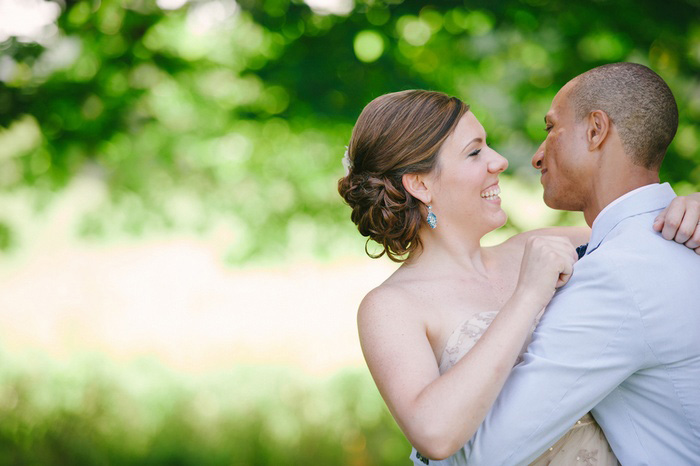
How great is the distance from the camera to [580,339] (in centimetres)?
185

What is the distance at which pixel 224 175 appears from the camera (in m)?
4.90

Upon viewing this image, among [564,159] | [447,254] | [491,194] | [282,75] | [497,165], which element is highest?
[564,159]

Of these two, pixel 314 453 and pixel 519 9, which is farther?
pixel 314 453

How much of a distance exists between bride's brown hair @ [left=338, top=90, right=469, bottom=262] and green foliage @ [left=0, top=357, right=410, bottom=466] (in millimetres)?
3056

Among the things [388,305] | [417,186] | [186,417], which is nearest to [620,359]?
[388,305]

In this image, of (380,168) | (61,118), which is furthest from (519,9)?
(61,118)

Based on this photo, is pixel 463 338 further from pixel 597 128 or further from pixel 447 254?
pixel 597 128

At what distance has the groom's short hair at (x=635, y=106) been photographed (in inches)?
87.2

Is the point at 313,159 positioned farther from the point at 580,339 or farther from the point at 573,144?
the point at 580,339

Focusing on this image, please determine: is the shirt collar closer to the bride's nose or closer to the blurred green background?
the bride's nose

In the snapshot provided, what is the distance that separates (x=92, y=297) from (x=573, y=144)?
4203mm

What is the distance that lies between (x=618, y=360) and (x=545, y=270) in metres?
0.30

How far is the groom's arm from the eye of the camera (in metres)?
1.85

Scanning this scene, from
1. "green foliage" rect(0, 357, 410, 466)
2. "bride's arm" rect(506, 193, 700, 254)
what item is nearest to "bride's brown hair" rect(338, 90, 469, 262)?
"bride's arm" rect(506, 193, 700, 254)
